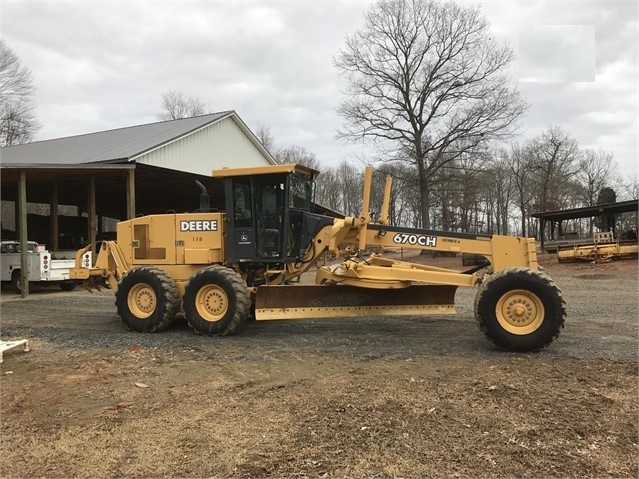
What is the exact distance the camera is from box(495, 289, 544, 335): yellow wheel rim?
6961 millimetres

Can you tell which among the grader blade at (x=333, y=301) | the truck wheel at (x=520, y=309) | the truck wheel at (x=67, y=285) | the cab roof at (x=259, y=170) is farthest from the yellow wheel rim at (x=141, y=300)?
the truck wheel at (x=67, y=285)

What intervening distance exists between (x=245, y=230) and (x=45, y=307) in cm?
787

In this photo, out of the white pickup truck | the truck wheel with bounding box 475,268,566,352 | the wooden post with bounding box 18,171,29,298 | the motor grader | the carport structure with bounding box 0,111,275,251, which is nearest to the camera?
the truck wheel with bounding box 475,268,566,352

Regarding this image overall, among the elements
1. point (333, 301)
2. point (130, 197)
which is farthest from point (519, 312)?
point (130, 197)

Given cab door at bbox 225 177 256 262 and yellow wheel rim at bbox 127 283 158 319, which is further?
yellow wheel rim at bbox 127 283 158 319

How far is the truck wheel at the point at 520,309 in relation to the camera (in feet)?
22.5

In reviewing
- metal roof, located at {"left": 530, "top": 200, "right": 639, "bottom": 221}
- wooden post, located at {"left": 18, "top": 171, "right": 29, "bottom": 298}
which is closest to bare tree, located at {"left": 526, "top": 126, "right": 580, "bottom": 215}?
metal roof, located at {"left": 530, "top": 200, "right": 639, "bottom": 221}

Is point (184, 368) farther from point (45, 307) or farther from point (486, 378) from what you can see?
point (45, 307)

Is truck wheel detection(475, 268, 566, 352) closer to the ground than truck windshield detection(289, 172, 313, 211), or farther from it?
closer to the ground

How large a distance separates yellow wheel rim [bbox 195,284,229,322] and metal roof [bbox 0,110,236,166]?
1121 centimetres

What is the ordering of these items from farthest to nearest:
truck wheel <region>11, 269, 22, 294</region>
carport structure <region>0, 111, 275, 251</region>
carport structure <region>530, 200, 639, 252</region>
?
carport structure <region>530, 200, 639, 252</region>, truck wheel <region>11, 269, 22, 294</region>, carport structure <region>0, 111, 275, 251</region>

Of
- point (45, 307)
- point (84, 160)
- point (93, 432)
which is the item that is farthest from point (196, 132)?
point (93, 432)

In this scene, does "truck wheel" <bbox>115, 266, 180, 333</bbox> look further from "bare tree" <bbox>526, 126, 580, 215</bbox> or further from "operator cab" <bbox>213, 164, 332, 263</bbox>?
"bare tree" <bbox>526, 126, 580, 215</bbox>

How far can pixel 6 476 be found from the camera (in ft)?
12.4
